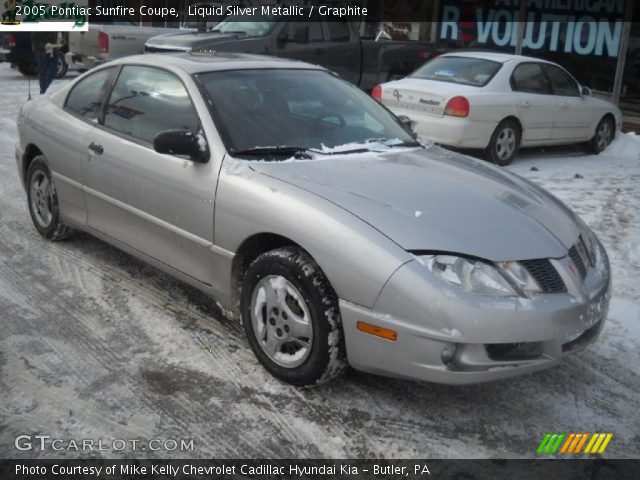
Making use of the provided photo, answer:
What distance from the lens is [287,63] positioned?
191 inches

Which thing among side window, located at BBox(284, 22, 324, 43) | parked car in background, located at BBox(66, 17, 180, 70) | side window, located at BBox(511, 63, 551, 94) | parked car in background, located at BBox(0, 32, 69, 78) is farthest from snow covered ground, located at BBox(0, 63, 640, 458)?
parked car in background, located at BBox(0, 32, 69, 78)

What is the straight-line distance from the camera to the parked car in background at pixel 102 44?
14625 millimetres

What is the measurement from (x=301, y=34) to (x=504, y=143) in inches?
173

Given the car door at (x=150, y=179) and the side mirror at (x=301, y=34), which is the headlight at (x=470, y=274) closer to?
the car door at (x=150, y=179)

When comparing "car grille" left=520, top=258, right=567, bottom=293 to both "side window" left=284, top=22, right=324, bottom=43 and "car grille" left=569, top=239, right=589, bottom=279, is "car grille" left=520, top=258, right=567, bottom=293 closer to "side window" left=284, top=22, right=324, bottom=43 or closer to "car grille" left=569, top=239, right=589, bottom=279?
"car grille" left=569, top=239, right=589, bottom=279

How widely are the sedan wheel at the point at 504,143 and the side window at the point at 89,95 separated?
18.3ft

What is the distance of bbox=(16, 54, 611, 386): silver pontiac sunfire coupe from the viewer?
3.14 meters

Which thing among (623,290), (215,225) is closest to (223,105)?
(215,225)

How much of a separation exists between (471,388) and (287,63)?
2.47 m

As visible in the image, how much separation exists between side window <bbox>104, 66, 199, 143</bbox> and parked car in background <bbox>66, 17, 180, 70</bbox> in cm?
1022

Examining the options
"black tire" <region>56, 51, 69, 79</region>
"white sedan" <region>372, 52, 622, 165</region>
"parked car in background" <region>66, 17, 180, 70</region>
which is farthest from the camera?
"black tire" <region>56, 51, 69, 79</region>

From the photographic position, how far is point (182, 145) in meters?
3.93

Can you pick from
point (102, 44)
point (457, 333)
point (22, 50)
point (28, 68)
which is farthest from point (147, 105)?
point (28, 68)

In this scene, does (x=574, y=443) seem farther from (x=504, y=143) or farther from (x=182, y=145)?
(x=504, y=143)
